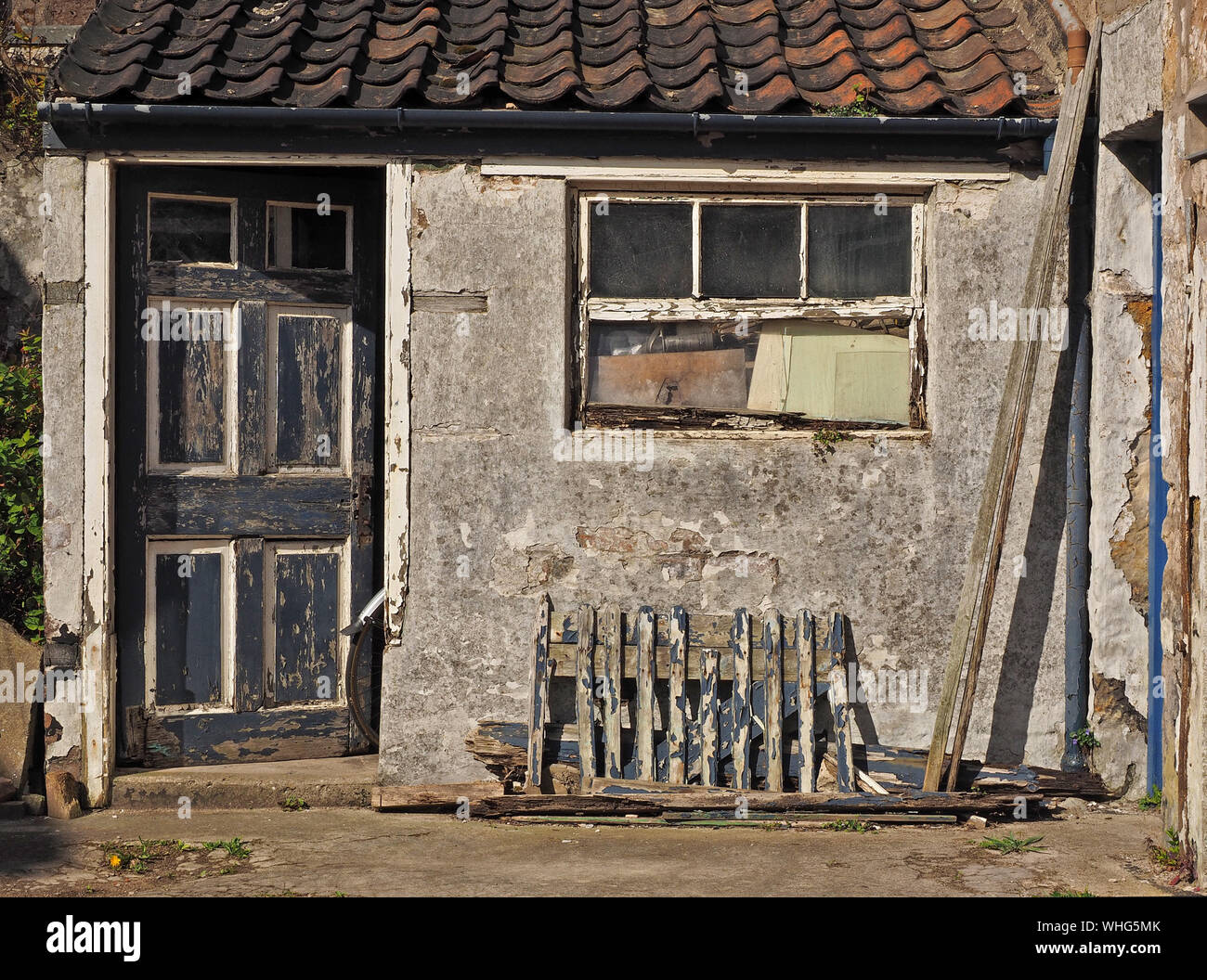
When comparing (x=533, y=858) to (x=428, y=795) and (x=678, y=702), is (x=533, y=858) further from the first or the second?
(x=678, y=702)

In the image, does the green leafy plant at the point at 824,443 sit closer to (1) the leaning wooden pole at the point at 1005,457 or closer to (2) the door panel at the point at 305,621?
(1) the leaning wooden pole at the point at 1005,457

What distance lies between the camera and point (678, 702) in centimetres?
555

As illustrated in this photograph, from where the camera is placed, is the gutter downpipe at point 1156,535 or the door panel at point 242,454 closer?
the gutter downpipe at point 1156,535

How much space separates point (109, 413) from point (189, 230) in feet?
3.41

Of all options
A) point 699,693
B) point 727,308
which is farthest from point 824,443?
point 699,693

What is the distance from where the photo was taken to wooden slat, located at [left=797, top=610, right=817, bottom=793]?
5461 mm

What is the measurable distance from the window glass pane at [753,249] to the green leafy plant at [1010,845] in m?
2.67

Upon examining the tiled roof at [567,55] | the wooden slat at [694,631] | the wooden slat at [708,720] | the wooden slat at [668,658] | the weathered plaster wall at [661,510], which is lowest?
the wooden slat at [708,720]

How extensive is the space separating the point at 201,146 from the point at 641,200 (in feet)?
6.89

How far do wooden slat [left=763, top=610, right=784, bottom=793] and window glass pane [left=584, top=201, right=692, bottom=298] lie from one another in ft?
5.56

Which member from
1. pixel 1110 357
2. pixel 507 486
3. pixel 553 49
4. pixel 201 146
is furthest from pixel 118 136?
pixel 1110 357

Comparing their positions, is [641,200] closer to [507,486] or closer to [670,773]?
[507,486]

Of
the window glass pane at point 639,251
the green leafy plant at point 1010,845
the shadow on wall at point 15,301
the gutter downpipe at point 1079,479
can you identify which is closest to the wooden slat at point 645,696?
the green leafy plant at point 1010,845

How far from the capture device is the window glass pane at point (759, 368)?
5922 millimetres
